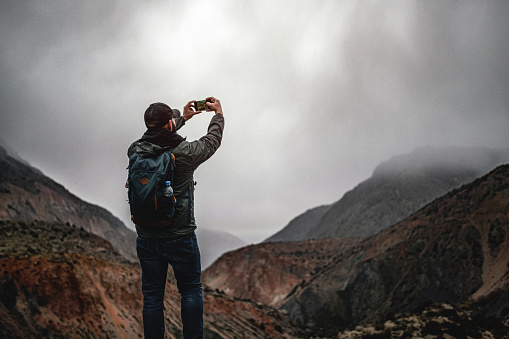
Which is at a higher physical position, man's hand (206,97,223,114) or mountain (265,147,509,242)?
mountain (265,147,509,242)

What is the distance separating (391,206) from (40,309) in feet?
363

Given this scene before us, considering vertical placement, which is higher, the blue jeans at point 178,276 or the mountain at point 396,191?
the mountain at point 396,191

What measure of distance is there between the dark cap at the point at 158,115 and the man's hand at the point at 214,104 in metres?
0.51

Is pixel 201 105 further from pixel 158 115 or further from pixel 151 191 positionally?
pixel 151 191

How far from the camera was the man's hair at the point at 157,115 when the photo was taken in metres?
3.75

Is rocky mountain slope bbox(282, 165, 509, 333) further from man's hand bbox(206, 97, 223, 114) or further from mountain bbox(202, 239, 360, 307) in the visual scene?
man's hand bbox(206, 97, 223, 114)

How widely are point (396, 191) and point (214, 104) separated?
4887 inches

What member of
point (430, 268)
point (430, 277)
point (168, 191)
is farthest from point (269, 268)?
point (168, 191)

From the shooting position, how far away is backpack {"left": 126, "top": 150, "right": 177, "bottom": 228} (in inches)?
127

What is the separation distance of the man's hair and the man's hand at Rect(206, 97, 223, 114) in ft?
1.71

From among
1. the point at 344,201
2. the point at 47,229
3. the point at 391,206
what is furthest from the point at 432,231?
the point at 344,201

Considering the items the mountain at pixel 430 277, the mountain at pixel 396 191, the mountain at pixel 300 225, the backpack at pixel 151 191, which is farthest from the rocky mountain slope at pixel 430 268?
the mountain at pixel 300 225

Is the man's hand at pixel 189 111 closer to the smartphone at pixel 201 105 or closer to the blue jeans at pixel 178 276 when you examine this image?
the smartphone at pixel 201 105

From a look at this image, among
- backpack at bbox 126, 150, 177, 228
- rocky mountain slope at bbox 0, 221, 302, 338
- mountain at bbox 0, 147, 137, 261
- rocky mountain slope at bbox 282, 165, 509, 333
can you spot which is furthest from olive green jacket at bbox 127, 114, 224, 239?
mountain at bbox 0, 147, 137, 261
